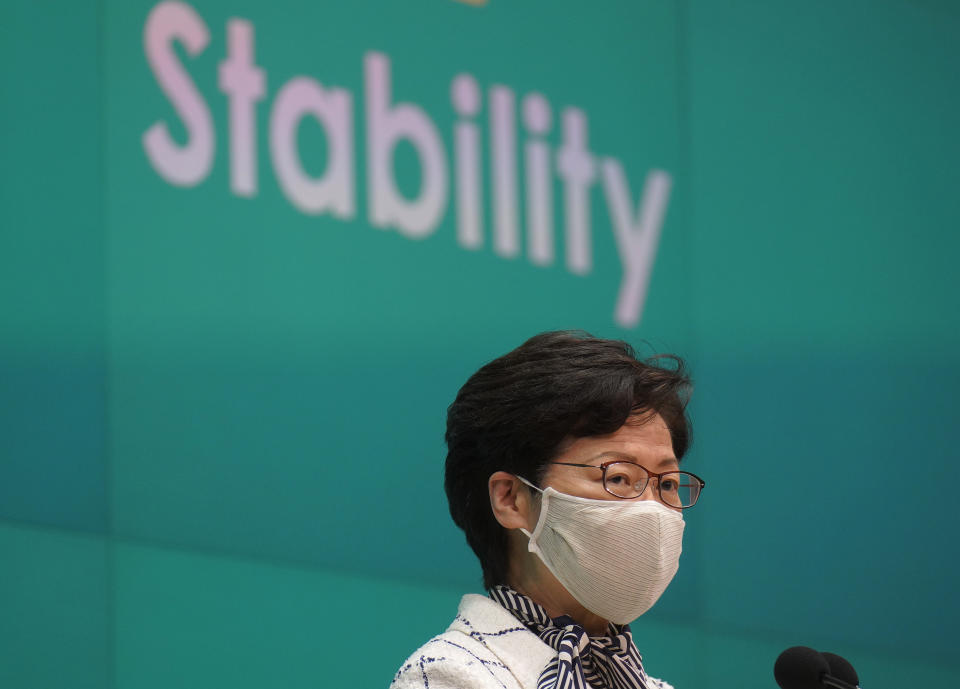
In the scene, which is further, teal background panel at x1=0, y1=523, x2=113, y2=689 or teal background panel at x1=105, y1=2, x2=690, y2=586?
teal background panel at x1=105, y1=2, x2=690, y2=586

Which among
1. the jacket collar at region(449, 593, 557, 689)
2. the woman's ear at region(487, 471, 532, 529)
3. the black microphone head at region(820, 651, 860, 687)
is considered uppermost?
the woman's ear at region(487, 471, 532, 529)

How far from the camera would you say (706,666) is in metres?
3.99

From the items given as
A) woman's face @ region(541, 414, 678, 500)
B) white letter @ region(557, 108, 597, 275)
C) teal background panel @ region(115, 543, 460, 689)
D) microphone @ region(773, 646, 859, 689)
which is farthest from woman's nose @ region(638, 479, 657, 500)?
white letter @ region(557, 108, 597, 275)

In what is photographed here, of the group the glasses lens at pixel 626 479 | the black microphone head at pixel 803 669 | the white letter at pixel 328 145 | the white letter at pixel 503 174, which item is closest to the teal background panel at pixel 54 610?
the white letter at pixel 328 145

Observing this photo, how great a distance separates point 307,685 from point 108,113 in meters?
1.35

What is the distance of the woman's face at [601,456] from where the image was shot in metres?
2.27

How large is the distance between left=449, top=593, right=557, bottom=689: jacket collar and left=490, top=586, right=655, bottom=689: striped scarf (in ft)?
0.07

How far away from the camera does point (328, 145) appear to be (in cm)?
337

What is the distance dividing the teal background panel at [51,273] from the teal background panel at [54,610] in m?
0.05

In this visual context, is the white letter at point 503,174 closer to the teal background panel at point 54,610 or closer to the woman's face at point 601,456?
the teal background panel at point 54,610

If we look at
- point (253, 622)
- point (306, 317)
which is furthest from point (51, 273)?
point (253, 622)

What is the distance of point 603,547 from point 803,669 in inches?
14.5

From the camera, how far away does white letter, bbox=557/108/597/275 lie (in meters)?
3.85

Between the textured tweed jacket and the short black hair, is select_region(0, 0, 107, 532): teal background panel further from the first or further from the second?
the textured tweed jacket
